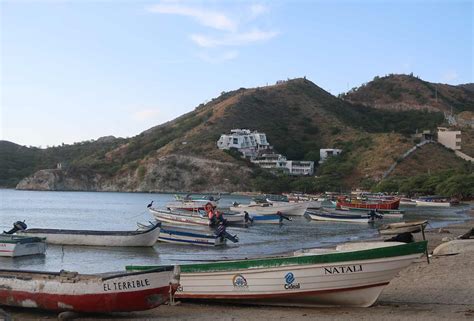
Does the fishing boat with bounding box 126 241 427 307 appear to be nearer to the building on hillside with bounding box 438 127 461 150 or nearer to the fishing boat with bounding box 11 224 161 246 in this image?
the fishing boat with bounding box 11 224 161 246

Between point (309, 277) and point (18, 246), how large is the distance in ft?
57.4

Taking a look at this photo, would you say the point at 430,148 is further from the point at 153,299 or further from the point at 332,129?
the point at 153,299

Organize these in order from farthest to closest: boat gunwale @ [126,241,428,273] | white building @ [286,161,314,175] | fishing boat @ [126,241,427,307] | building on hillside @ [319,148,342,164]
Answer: building on hillside @ [319,148,342,164] → white building @ [286,161,314,175] → fishing boat @ [126,241,427,307] → boat gunwale @ [126,241,428,273]

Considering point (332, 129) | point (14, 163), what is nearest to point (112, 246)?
point (332, 129)

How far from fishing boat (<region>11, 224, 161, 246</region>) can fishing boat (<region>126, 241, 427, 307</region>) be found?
17.4m

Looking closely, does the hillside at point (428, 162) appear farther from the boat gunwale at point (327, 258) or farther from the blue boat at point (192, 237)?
the boat gunwale at point (327, 258)

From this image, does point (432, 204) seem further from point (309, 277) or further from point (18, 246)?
point (309, 277)

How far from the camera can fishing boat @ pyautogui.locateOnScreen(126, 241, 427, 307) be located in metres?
13.2

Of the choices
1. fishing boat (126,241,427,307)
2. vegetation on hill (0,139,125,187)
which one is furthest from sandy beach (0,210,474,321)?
vegetation on hill (0,139,125,187)

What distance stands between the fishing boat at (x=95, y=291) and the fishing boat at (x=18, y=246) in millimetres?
13881

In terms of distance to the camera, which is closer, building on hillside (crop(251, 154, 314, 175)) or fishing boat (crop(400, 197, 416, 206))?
fishing boat (crop(400, 197, 416, 206))

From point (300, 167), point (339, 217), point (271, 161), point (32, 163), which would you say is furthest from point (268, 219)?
point (32, 163)

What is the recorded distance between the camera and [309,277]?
13.5 meters

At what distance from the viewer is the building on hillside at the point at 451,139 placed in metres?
137
